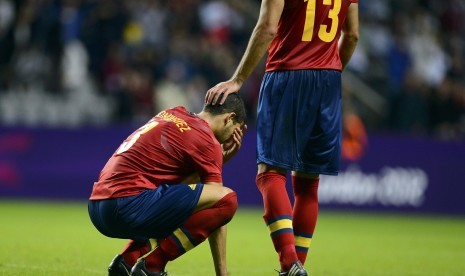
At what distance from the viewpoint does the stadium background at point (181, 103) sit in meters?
14.2

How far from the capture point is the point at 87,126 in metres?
14.8

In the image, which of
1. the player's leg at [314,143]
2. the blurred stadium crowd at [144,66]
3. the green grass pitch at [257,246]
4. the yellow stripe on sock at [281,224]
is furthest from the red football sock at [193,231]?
the blurred stadium crowd at [144,66]

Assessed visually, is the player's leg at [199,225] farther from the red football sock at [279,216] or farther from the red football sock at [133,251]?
the red football sock at [279,216]

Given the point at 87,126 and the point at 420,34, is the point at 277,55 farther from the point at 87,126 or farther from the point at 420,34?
the point at 420,34

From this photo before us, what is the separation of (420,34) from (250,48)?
12.0 m

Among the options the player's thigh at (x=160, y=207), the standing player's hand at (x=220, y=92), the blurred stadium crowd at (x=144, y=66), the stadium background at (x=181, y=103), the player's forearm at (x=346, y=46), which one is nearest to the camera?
the player's thigh at (x=160, y=207)

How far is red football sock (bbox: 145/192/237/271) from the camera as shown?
5.73m

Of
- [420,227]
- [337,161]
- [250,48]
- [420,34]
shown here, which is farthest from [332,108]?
[420,34]

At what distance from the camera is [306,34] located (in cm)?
632

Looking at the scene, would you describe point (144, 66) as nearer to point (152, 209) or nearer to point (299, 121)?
point (299, 121)

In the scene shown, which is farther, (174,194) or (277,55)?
(277,55)

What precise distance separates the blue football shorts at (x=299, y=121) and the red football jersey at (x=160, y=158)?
0.57 metres

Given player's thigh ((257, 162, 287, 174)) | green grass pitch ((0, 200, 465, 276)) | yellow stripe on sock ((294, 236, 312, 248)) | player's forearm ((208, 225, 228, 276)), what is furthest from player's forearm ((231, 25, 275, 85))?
green grass pitch ((0, 200, 465, 276))

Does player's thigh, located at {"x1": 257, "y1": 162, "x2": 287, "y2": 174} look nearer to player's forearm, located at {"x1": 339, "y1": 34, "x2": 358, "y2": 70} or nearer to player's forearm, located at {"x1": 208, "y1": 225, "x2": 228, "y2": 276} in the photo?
player's forearm, located at {"x1": 208, "y1": 225, "x2": 228, "y2": 276}
